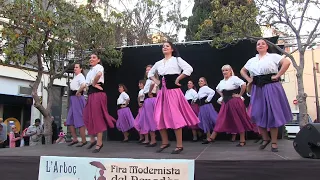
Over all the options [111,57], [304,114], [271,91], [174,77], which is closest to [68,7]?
[111,57]

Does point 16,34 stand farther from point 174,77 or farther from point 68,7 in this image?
point 174,77

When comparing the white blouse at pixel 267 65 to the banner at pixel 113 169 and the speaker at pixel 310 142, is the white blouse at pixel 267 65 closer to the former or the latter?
the speaker at pixel 310 142

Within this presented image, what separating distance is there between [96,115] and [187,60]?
11.2ft

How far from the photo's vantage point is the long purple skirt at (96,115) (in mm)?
4465

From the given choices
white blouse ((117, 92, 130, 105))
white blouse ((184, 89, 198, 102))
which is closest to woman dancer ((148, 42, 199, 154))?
white blouse ((184, 89, 198, 102))

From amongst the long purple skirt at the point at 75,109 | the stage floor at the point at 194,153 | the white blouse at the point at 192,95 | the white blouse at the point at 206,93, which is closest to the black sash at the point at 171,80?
the stage floor at the point at 194,153

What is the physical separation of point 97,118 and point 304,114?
563 cm

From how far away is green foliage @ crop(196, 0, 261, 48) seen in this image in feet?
23.9

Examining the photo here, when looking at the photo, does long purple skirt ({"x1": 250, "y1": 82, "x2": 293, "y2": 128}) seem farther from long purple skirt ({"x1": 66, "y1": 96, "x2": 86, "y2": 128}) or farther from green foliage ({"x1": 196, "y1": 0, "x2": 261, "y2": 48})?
green foliage ({"x1": 196, "y1": 0, "x2": 261, "y2": 48})

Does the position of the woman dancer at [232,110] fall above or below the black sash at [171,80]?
below

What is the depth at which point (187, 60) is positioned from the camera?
741cm

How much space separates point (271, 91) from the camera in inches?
150

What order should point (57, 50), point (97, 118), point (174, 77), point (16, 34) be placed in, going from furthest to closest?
point (57, 50) → point (16, 34) → point (97, 118) → point (174, 77)

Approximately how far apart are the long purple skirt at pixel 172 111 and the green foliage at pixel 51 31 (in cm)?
312
